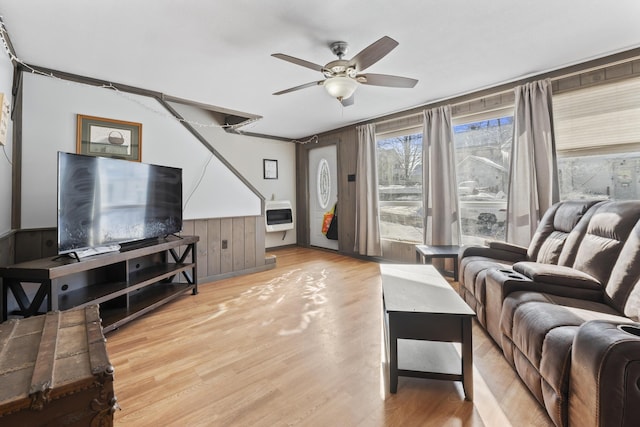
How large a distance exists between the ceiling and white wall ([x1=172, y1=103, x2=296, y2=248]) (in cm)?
153

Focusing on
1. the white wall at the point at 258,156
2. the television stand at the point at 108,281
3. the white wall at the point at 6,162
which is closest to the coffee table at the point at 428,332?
the television stand at the point at 108,281

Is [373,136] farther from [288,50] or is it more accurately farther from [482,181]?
[288,50]

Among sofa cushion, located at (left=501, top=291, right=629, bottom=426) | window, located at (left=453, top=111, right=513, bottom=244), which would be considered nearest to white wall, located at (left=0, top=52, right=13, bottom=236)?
sofa cushion, located at (left=501, top=291, right=629, bottom=426)

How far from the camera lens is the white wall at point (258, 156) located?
475 cm

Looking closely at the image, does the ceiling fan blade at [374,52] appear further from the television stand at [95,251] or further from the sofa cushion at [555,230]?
the television stand at [95,251]

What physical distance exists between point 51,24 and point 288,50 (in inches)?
68.8

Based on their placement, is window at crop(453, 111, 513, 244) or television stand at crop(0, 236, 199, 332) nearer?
television stand at crop(0, 236, 199, 332)

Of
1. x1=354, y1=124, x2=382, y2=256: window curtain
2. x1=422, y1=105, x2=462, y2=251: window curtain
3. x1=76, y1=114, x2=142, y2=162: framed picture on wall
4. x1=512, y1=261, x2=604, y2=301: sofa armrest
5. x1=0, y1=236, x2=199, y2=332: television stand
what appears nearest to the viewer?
x1=512, y1=261, x2=604, y2=301: sofa armrest

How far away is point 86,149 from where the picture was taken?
9.07 ft

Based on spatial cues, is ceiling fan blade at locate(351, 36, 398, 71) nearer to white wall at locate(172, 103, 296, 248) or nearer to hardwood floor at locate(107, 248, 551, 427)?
hardwood floor at locate(107, 248, 551, 427)

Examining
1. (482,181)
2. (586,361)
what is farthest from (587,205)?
(586,361)

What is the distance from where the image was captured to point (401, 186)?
4.34 metres

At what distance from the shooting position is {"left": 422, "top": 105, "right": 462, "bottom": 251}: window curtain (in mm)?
3623

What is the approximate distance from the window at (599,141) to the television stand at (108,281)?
4.16 meters
